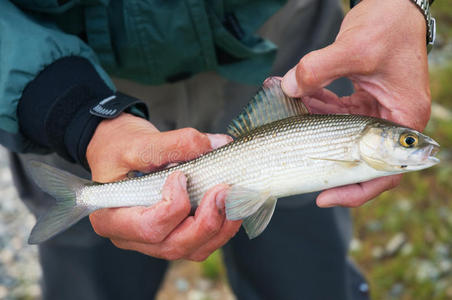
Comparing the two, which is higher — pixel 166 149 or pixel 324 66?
pixel 324 66

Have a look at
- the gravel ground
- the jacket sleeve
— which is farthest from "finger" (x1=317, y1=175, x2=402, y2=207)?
the gravel ground

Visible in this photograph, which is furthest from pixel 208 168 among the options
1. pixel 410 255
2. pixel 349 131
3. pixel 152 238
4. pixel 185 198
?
pixel 410 255

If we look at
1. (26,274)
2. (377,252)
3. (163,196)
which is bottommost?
(26,274)

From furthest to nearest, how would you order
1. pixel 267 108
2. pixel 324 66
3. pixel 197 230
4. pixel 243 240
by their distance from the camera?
pixel 243 240 → pixel 267 108 → pixel 197 230 → pixel 324 66

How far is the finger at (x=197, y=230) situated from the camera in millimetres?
1917

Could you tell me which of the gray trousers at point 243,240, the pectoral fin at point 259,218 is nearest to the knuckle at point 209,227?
the pectoral fin at point 259,218

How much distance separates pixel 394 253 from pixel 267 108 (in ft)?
9.27

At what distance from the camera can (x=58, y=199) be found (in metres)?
2.10

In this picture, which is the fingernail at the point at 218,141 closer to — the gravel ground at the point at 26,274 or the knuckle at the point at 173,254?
the knuckle at the point at 173,254

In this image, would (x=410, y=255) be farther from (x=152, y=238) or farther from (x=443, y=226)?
(x=152, y=238)

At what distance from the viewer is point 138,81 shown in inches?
102

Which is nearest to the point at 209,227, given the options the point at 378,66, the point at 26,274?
the point at 378,66

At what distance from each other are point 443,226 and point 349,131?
2782mm

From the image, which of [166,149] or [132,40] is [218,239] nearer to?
[166,149]
